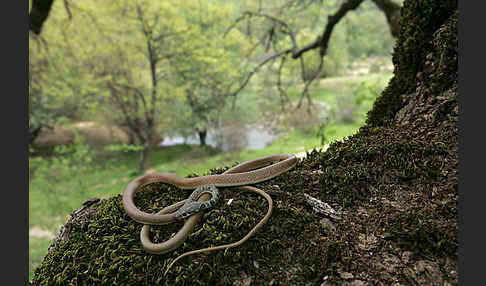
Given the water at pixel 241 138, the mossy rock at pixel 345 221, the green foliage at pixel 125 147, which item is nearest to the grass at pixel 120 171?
the mossy rock at pixel 345 221

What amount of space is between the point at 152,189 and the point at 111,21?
15.5m

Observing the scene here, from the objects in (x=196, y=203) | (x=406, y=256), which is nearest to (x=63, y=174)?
(x=196, y=203)

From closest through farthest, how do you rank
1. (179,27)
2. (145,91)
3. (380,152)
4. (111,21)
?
(380,152), (111,21), (179,27), (145,91)

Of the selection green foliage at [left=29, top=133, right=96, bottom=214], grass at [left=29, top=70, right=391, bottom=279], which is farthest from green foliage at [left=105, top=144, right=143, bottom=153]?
grass at [left=29, top=70, right=391, bottom=279]

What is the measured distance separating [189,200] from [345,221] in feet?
4.21

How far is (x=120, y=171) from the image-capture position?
60.1 feet

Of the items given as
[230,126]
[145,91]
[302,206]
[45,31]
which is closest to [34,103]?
[45,31]

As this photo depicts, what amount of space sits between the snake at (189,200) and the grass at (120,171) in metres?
0.45

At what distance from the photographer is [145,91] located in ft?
57.4

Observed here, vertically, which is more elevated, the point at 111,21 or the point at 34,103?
the point at 111,21

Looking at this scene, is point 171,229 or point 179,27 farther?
point 179,27

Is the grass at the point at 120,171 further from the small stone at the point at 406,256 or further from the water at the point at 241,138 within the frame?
the water at the point at 241,138

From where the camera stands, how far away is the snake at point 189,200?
1.81 m

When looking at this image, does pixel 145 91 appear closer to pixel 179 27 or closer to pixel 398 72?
pixel 179 27
